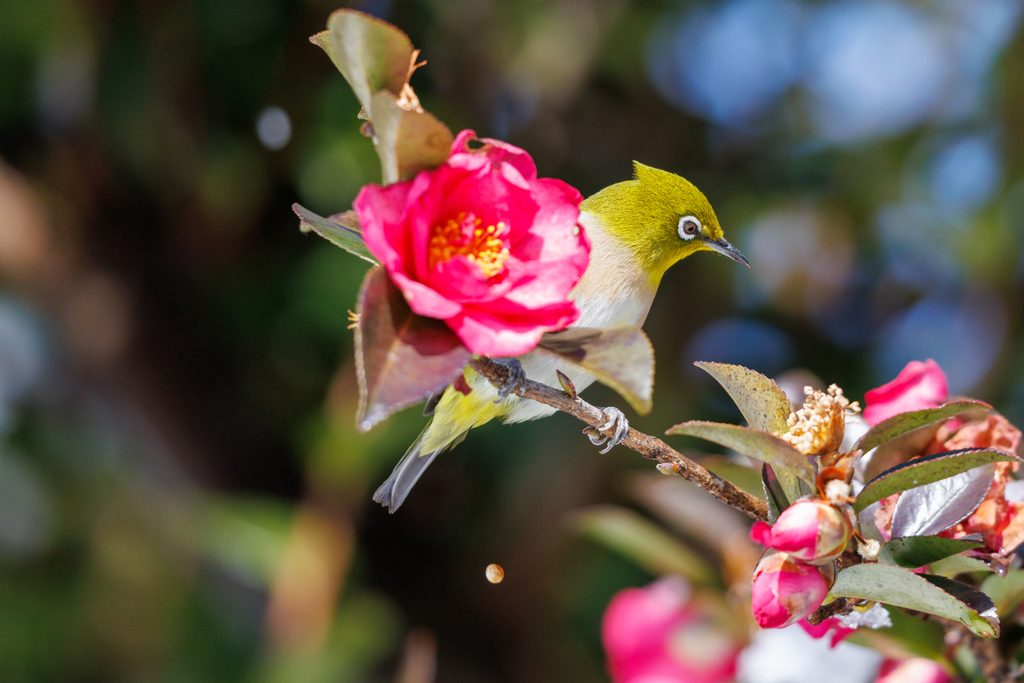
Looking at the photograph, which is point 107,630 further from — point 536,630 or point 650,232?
point 650,232

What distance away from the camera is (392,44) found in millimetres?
379

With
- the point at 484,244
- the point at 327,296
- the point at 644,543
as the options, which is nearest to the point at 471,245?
the point at 484,244

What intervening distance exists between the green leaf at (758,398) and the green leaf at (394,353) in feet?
0.61

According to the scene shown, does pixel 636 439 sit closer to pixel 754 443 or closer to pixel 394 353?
pixel 754 443

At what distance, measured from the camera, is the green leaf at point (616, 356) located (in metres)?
0.35

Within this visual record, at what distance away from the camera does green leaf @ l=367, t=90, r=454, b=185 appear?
36cm

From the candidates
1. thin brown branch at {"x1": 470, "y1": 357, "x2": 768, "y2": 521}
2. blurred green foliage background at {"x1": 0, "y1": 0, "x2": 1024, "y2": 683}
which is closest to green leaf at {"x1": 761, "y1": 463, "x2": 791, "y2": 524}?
thin brown branch at {"x1": 470, "y1": 357, "x2": 768, "y2": 521}

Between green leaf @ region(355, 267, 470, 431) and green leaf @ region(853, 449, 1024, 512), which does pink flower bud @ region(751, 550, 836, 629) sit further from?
green leaf @ region(355, 267, 470, 431)

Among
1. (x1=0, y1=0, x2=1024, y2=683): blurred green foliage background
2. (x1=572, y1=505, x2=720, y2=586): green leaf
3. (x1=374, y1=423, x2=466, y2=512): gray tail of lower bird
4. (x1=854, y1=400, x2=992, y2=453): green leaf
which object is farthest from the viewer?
(x1=0, y1=0, x2=1024, y2=683): blurred green foliage background

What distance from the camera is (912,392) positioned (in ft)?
1.93

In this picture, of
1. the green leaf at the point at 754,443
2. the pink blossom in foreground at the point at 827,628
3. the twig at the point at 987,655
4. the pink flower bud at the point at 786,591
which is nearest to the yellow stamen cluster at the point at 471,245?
the green leaf at the point at 754,443

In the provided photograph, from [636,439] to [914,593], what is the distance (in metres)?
0.18

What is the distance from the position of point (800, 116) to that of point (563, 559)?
1348 millimetres

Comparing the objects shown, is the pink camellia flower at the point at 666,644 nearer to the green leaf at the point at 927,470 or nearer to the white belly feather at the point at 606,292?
the white belly feather at the point at 606,292
